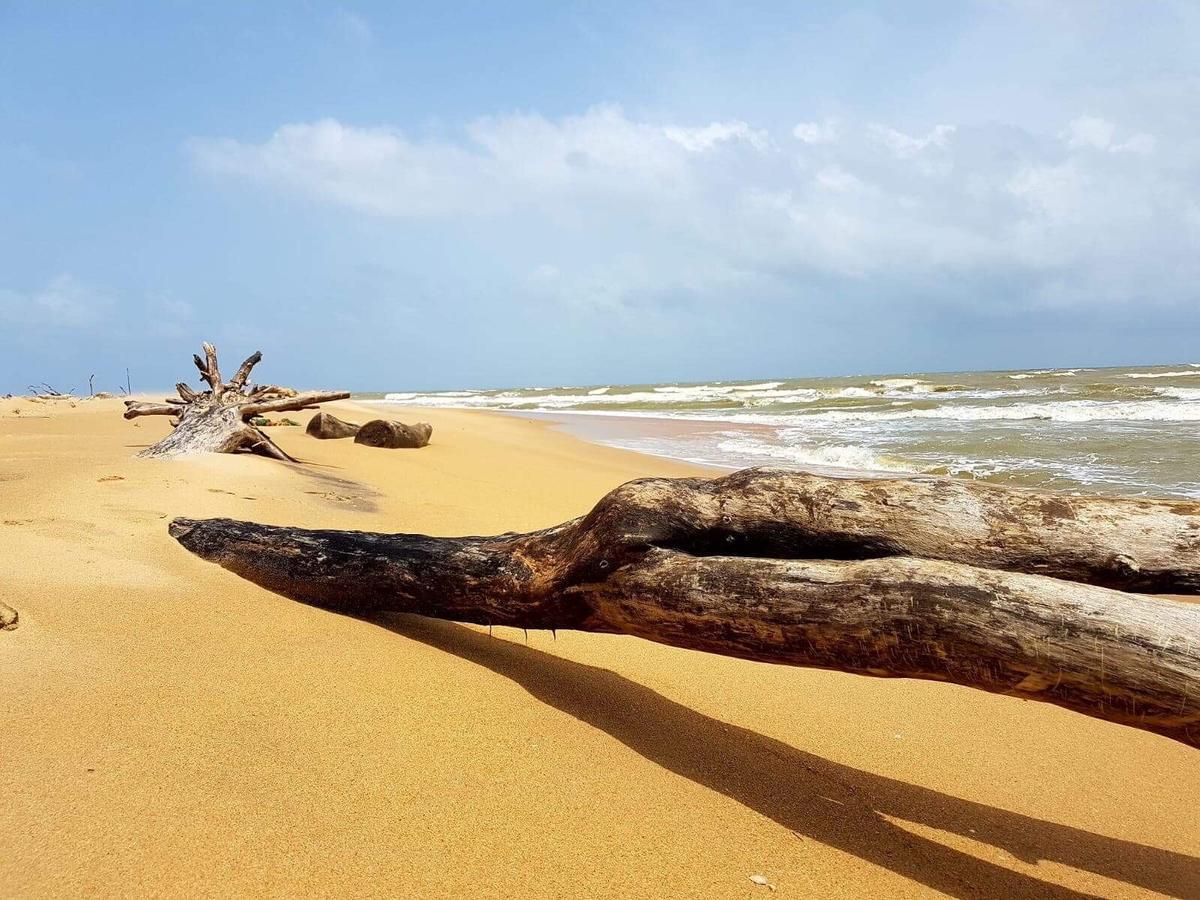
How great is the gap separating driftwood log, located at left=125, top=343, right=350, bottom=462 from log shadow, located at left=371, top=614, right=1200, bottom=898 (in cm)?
624

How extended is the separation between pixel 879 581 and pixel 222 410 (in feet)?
27.6

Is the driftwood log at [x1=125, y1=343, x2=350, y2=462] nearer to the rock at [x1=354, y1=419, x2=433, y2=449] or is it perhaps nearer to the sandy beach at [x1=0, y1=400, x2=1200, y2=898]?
the rock at [x1=354, y1=419, x2=433, y2=449]

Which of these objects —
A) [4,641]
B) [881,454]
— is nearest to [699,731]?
[4,641]

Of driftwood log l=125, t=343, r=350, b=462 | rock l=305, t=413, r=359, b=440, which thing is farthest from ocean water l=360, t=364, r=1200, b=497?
driftwood log l=125, t=343, r=350, b=462

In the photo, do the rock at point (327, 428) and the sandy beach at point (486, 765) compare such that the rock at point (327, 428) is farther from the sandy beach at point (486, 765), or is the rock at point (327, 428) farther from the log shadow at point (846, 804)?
the log shadow at point (846, 804)

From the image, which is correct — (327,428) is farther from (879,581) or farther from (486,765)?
Result: (879,581)

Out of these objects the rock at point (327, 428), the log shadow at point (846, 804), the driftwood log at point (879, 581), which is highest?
the rock at point (327, 428)

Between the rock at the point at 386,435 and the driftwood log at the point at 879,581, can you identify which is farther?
the rock at the point at 386,435

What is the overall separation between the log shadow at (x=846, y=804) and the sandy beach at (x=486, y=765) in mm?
12

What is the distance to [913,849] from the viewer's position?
2074 mm

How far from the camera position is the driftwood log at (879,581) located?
183 cm

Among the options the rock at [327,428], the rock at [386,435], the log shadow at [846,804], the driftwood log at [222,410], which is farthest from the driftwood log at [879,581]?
the rock at [327,428]

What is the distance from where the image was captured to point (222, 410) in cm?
854

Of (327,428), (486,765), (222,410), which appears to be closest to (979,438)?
(327,428)
